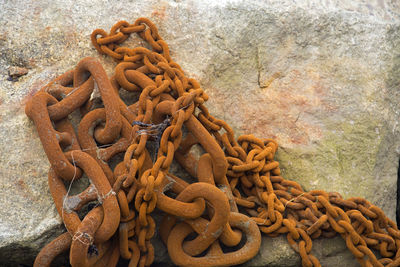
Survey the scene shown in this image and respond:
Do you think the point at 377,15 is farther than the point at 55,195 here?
Yes

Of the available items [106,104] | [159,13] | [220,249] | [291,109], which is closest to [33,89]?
[106,104]

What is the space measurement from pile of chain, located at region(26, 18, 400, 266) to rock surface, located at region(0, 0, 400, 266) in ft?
0.50

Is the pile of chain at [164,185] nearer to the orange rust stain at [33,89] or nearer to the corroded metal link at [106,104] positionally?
the corroded metal link at [106,104]

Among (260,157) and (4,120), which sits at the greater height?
(4,120)

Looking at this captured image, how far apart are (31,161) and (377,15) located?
2.65 meters

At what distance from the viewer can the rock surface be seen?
2455 mm

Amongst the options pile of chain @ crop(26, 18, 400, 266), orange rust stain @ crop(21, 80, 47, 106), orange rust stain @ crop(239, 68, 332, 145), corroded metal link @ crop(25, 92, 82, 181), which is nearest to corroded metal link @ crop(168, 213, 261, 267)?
pile of chain @ crop(26, 18, 400, 266)

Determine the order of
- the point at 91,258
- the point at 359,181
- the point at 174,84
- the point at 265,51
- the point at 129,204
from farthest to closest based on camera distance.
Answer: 1. the point at 265,51
2. the point at 359,181
3. the point at 174,84
4. the point at 129,204
5. the point at 91,258

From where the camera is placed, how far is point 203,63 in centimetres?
266

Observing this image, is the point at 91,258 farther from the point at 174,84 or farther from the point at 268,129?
the point at 268,129

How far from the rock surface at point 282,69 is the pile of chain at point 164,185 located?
0.15 m

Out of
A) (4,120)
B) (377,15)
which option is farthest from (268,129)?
(4,120)

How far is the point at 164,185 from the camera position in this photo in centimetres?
201

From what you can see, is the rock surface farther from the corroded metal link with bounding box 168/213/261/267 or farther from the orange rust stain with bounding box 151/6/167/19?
the corroded metal link with bounding box 168/213/261/267
